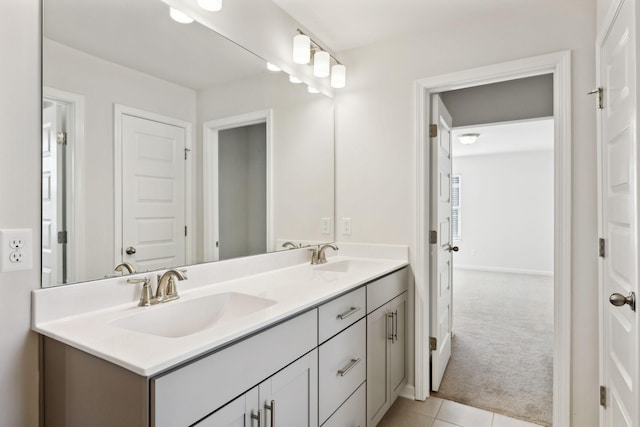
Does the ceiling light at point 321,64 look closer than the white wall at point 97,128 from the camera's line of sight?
No

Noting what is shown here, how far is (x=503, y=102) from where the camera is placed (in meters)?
2.79

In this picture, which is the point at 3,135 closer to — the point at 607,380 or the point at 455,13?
the point at 455,13

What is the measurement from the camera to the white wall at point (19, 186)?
991 mm

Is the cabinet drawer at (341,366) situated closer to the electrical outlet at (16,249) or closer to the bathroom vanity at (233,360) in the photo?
the bathroom vanity at (233,360)

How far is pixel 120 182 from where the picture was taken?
1.30 meters

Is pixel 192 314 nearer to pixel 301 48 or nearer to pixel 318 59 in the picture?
pixel 301 48

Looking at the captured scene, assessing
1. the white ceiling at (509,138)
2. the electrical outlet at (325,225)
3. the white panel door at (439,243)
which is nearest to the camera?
the white panel door at (439,243)

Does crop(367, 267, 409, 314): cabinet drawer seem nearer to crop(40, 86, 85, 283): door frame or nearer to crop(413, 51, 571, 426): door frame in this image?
crop(413, 51, 571, 426): door frame

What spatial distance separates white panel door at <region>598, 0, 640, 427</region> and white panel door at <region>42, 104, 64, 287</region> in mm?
1872

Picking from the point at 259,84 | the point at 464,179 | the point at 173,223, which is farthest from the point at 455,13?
the point at 464,179

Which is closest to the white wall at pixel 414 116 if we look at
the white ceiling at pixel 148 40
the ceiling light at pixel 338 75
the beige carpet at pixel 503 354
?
the ceiling light at pixel 338 75

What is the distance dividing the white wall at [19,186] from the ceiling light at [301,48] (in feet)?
4.19

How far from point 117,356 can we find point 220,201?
1.01m

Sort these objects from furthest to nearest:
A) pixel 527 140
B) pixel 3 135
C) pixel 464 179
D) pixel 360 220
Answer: pixel 464 179
pixel 527 140
pixel 360 220
pixel 3 135
